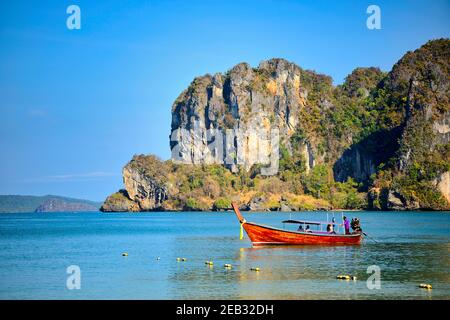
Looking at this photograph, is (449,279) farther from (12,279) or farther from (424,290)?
(12,279)

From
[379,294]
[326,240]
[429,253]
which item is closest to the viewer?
[379,294]

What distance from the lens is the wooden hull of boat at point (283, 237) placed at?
52.1 m

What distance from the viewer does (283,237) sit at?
2056 inches

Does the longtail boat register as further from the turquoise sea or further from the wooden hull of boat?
the turquoise sea

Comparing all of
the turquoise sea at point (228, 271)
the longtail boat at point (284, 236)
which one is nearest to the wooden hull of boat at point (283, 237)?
the longtail boat at point (284, 236)

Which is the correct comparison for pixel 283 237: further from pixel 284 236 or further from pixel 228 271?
pixel 228 271

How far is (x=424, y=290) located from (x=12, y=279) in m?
20.8

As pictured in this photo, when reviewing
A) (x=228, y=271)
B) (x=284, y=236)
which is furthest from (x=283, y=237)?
(x=228, y=271)

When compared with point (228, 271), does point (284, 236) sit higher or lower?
higher

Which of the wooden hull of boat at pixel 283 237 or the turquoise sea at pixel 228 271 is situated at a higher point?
the wooden hull of boat at pixel 283 237

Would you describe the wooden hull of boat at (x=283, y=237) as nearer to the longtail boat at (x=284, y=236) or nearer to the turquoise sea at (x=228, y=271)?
the longtail boat at (x=284, y=236)

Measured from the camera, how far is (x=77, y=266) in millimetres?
44438

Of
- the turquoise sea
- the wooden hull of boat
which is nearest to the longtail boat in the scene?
the wooden hull of boat
